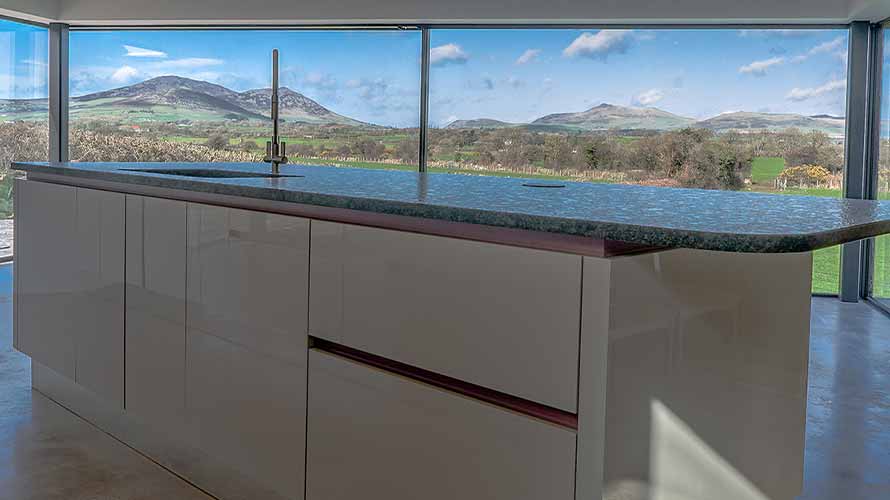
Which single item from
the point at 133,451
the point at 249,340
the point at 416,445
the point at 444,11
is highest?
the point at 444,11

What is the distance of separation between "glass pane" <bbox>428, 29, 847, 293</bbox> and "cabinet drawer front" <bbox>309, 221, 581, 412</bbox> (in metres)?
4.89

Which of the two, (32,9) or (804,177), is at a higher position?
(32,9)

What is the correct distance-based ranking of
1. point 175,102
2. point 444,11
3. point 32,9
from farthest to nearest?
point 175,102, point 32,9, point 444,11

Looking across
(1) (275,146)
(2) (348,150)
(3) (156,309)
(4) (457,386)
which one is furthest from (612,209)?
(2) (348,150)

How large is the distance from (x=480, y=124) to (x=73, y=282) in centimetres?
431

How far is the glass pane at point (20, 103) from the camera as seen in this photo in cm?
679

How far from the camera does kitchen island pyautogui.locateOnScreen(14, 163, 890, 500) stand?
1415 mm

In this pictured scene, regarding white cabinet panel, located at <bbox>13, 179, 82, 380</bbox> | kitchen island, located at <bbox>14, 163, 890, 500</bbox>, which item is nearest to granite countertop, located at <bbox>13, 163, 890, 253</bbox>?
kitchen island, located at <bbox>14, 163, 890, 500</bbox>

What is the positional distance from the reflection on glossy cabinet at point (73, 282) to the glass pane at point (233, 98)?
3.89 m

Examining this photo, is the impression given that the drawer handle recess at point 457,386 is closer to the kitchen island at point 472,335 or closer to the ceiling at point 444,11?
the kitchen island at point 472,335

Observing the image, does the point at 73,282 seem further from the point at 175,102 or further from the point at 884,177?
the point at 884,177

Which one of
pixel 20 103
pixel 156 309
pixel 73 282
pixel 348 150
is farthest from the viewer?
pixel 348 150

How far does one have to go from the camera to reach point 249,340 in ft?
7.02

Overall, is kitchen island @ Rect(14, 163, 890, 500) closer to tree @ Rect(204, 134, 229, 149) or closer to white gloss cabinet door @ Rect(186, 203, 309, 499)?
white gloss cabinet door @ Rect(186, 203, 309, 499)
